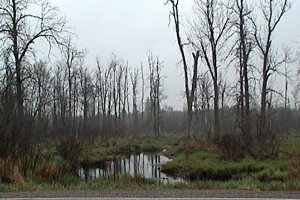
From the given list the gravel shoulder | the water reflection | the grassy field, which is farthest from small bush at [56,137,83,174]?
the gravel shoulder

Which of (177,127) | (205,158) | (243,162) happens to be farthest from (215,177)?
(177,127)

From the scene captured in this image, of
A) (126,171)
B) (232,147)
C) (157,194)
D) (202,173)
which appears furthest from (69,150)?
(157,194)

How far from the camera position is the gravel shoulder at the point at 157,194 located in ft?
30.0

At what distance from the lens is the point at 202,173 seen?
2041 cm

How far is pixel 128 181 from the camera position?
1218 centimetres

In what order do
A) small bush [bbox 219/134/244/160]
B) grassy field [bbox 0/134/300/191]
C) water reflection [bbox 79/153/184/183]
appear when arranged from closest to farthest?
grassy field [bbox 0/134/300/191]
water reflection [bbox 79/153/184/183]
small bush [bbox 219/134/244/160]

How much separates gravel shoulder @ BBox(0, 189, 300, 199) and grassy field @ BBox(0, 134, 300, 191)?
30.5 inches

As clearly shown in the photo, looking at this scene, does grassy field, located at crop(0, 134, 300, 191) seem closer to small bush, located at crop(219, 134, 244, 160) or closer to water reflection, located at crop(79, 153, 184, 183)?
small bush, located at crop(219, 134, 244, 160)

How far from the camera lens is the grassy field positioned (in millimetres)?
10945

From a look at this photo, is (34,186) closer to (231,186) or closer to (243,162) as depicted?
(231,186)

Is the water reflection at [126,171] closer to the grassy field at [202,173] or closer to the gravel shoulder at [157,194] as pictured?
the grassy field at [202,173]

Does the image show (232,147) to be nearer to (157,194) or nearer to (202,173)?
(202,173)

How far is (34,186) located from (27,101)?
22.2 feet

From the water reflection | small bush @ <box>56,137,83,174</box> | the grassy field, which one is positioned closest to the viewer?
the grassy field
